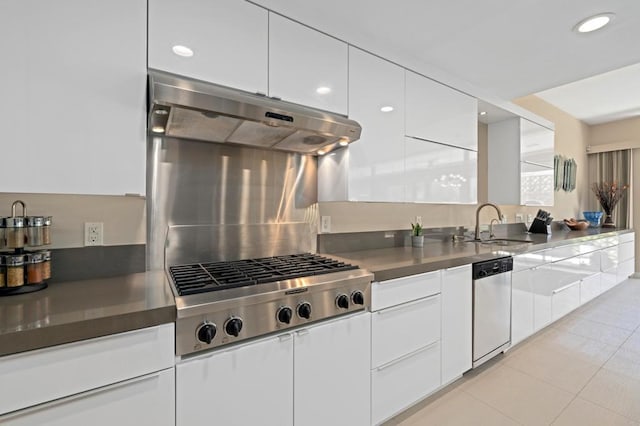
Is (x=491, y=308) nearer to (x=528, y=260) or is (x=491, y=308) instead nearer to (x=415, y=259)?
(x=528, y=260)

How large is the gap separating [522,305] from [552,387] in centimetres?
62

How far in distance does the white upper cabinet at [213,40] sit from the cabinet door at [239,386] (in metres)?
1.19

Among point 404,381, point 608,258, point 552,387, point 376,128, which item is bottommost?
point 552,387

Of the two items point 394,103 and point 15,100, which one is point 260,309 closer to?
point 15,100

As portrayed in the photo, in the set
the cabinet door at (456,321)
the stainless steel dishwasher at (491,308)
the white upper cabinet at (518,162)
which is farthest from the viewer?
Answer: the white upper cabinet at (518,162)

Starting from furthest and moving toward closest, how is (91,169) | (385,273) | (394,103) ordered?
(394,103), (385,273), (91,169)

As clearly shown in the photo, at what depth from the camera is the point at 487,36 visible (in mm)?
1967

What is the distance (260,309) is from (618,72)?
444 centimetres

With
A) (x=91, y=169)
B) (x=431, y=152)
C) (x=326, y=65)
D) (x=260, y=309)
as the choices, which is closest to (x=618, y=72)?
(x=431, y=152)

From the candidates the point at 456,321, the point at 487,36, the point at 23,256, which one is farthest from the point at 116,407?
the point at 487,36

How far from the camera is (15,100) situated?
1018 millimetres

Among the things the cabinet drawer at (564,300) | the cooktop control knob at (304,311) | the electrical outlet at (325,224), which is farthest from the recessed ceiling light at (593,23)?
the cooktop control knob at (304,311)

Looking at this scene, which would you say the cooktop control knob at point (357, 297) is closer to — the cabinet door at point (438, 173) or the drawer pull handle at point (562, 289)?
the cabinet door at point (438, 173)

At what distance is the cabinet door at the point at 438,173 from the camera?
86.7 inches
